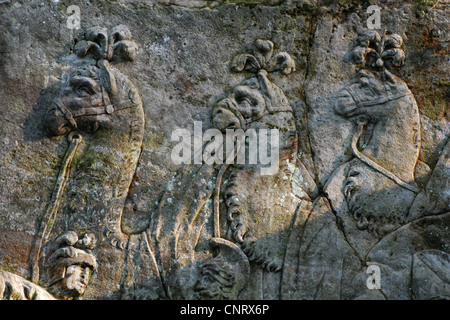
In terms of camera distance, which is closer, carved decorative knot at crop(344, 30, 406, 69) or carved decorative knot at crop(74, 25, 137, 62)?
carved decorative knot at crop(74, 25, 137, 62)

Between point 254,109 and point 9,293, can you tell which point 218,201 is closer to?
point 254,109

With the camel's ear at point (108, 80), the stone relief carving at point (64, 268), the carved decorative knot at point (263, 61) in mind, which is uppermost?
the carved decorative knot at point (263, 61)

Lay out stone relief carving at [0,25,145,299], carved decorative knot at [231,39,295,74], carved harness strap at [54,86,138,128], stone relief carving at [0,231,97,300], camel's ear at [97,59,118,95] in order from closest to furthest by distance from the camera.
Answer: stone relief carving at [0,231,97,300] < stone relief carving at [0,25,145,299] < carved harness strap at [54,86,138,128] < camel's ear at [97,59,118,95] < carved decorative knot at [231,39,295,74]

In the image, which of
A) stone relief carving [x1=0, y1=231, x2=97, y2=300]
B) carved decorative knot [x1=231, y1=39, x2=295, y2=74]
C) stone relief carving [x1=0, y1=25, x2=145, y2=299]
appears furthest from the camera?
carved decorative knot [x1=231, y1=39, x2=295, y2=74]

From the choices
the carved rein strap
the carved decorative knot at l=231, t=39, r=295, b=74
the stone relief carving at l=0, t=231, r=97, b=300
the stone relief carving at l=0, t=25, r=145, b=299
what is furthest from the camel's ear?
the stone relief carving at l=0, t=231, r=97, b=300

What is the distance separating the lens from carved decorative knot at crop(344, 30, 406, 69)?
20.1 ft

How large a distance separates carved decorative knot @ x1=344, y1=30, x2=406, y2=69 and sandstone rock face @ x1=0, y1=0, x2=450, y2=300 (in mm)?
13

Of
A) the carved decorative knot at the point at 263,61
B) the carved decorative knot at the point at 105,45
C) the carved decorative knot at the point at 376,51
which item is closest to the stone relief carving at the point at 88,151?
the carved decorative knot at the point at 105,45

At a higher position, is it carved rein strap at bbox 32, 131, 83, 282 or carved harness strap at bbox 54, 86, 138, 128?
carved harness strap at bbox 54, 86, 138, 128

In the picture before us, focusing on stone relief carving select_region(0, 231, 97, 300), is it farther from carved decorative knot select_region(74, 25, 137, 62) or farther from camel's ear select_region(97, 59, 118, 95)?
carved decorative knot select_region(74, 25, 137, 62)

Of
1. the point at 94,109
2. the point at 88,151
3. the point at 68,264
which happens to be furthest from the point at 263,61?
the point at 68,264

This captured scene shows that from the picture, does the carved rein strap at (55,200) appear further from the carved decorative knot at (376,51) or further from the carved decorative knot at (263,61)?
the carved decorative knot at (376,51)

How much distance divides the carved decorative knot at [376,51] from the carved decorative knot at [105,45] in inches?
74.1

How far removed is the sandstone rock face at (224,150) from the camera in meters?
5.60
